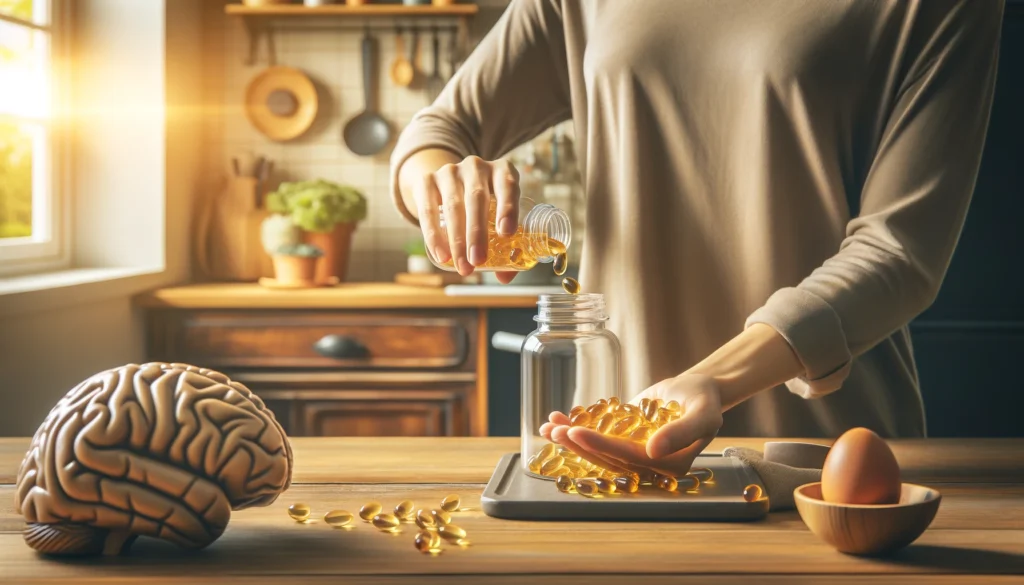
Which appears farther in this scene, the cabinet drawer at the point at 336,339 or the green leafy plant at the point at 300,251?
the green leafy plant at the point at 300,251

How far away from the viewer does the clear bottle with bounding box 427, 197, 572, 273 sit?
1307mm

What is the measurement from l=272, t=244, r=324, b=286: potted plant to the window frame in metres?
0.56

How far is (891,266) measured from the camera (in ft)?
4.06

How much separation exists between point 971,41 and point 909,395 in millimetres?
490

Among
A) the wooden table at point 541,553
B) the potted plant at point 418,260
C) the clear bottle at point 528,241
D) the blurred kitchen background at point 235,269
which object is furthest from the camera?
the potted plant at point 418,260

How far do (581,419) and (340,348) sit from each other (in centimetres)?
181

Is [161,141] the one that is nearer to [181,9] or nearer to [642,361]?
[181,9]

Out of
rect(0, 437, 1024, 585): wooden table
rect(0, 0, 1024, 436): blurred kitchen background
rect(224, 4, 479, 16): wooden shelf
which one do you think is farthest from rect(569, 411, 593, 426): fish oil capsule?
rect(224, 4, 479, 16): wooden shelf

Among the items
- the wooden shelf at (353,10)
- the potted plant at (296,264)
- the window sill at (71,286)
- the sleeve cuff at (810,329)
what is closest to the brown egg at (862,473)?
the sleeve cuff at (810,329)

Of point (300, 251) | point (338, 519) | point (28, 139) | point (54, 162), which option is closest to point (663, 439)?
point (338, 519)

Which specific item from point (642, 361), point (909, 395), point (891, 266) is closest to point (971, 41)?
point (891, 266)

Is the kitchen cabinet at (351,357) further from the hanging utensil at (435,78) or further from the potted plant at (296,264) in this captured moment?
the hanging utensil at (435,78)

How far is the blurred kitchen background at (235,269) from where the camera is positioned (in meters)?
2.67

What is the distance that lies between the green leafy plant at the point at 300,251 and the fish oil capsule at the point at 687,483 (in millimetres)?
2071
